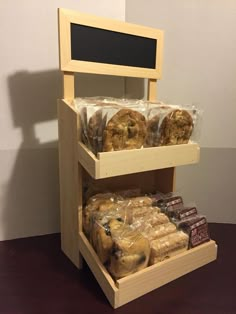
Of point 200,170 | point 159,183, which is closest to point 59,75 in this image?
point 159,183

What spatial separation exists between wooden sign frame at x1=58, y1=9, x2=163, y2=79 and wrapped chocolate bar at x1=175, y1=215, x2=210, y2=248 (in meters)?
0.43

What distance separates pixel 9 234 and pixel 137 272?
0.46 metres

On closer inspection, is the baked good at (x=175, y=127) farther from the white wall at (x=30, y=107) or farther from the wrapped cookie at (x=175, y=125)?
the white wall at (x=30, y=107)

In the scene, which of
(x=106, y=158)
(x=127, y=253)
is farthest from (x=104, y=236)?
(x=106, y=158)

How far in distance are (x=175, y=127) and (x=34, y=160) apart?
1.42 ft

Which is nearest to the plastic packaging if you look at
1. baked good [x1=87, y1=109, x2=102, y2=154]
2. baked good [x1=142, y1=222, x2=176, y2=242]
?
baked good [x1=142, y1=222, x2=176, y2=242]

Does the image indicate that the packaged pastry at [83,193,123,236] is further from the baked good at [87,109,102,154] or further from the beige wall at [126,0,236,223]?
the beige wall at [126,0,236,223]

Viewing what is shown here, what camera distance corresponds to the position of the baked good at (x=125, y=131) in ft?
1.94

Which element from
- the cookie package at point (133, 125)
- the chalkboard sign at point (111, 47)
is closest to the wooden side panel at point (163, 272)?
the cookie package at point (133, 125)

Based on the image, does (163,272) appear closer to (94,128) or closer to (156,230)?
(156,230)

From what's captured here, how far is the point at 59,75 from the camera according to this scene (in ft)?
2.75

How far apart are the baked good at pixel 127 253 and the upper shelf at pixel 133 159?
0.14 meters

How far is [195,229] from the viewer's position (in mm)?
705

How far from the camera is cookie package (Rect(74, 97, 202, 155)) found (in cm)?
60
